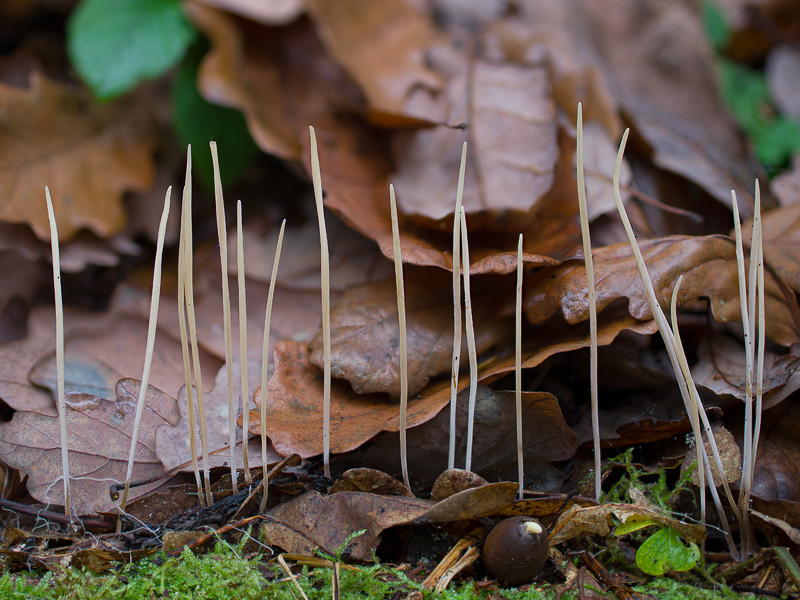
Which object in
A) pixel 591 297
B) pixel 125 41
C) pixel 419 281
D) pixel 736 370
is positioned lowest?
pixel 736 370

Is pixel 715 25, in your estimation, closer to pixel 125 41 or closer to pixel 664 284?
pixel 664 284

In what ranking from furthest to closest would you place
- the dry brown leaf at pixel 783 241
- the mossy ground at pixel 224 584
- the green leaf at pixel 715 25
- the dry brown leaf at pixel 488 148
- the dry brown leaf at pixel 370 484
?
the green leaf at pixel 715 25 < the dry brown leaf at pixel 488 148 < the dry brown leaf at pixel 783 241 < the dry brown leaf at pixel 370 484 < the mossy ground at pixel 224 584

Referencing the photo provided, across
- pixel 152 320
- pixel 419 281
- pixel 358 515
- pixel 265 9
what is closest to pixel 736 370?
pixel 419 281

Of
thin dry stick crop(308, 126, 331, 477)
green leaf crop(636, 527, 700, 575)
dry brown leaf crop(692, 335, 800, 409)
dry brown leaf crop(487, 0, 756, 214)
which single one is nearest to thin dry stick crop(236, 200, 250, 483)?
thin dry stick crop(308, 126, 331, 477)

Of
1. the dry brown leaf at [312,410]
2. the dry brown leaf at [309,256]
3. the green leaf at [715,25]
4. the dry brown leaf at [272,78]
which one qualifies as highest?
the green leaf at [715,25]

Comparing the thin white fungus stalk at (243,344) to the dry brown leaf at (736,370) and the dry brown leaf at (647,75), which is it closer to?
the dry brown leaf at (736,370)

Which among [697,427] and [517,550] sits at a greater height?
[697,427]

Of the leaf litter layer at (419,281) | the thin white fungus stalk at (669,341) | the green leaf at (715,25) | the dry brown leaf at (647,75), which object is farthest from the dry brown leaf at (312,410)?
the green leaf at (715,25)
